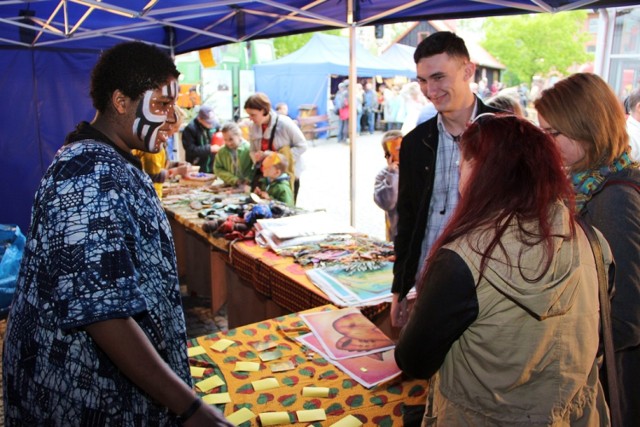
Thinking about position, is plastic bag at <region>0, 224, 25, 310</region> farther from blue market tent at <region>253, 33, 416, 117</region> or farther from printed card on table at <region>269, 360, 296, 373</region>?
blue market tent at <region>253, 33, 416, 117</region>

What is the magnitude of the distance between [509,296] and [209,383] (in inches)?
40.6

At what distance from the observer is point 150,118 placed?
1298mm

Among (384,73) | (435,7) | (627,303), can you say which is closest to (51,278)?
(627,303)

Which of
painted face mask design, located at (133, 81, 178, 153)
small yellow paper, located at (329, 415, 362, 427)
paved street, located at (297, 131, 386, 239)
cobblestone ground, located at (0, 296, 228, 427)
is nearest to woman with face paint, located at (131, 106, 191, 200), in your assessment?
painted face mask design, located at (133, 81, 178, 153)

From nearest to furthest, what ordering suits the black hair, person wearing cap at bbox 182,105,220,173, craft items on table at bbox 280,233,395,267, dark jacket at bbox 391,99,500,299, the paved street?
the black hair, dark jacket at bbox 391,99,500,299, craft items on table at bbox 280,233,395,267, person wearing cap at bbox 182,105,220,173, the paved street

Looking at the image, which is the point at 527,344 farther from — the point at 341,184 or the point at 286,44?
the point at 286,44

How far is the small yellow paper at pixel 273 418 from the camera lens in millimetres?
1475

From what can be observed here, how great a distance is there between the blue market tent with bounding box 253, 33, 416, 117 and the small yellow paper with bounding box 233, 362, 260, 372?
53.6 ft

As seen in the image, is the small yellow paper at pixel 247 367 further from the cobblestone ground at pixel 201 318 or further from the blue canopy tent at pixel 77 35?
the blue canopy tent at pixel 77 35

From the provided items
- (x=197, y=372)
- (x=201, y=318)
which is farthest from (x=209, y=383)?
(x=201, y=318)

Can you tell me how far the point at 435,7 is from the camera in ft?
12.7

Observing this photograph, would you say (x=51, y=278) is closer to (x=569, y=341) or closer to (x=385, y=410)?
(x=385, y=410)

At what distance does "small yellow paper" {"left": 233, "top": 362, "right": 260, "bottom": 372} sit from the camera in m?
1.77

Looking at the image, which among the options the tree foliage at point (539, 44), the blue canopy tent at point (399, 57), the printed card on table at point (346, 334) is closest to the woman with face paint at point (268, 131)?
the printed card on table at point (346, 334)
